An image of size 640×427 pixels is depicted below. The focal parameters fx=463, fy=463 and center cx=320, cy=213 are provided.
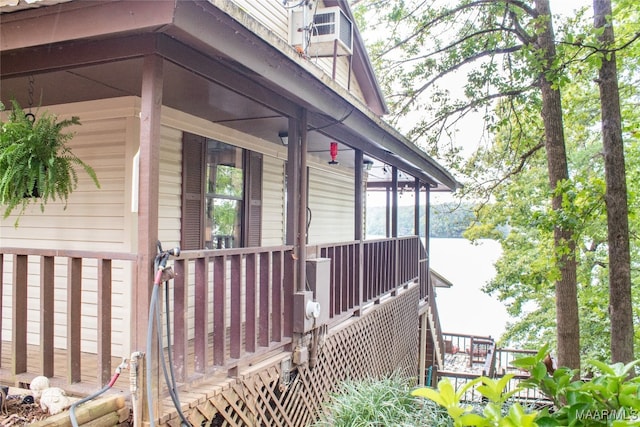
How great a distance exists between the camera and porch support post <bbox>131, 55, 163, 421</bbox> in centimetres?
273

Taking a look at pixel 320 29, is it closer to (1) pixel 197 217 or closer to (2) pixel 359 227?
(2) pixel 359 227

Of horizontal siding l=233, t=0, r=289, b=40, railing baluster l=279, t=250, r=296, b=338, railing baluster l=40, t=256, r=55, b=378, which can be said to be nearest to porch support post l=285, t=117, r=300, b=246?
railing baluster l=279, t=250, r=296, b=338

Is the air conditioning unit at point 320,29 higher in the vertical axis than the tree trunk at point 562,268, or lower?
higher

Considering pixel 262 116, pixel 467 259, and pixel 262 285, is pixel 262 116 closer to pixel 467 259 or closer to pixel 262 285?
pixel 262 285

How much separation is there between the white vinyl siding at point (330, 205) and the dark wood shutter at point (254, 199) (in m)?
2.11

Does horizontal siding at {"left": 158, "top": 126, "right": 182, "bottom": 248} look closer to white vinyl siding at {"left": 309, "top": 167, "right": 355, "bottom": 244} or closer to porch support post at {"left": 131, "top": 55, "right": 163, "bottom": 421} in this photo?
porch support post at {"left": 131, "top": 55, "right": 163, "bottom": 421}

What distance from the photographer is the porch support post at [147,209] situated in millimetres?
2728

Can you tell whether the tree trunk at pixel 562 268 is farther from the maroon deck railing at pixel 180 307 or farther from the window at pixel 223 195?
the window at pixel 223 195

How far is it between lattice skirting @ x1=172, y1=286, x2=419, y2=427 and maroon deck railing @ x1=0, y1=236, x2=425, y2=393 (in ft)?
0.68

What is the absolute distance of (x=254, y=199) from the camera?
22.0 feet

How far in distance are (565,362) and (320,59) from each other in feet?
24.7

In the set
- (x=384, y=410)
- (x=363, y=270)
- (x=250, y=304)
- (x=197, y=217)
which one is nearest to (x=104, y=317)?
(x=250, y=304)

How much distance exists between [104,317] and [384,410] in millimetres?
2003

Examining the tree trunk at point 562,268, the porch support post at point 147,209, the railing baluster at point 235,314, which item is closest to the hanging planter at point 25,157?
the porch support post at point 147,209
